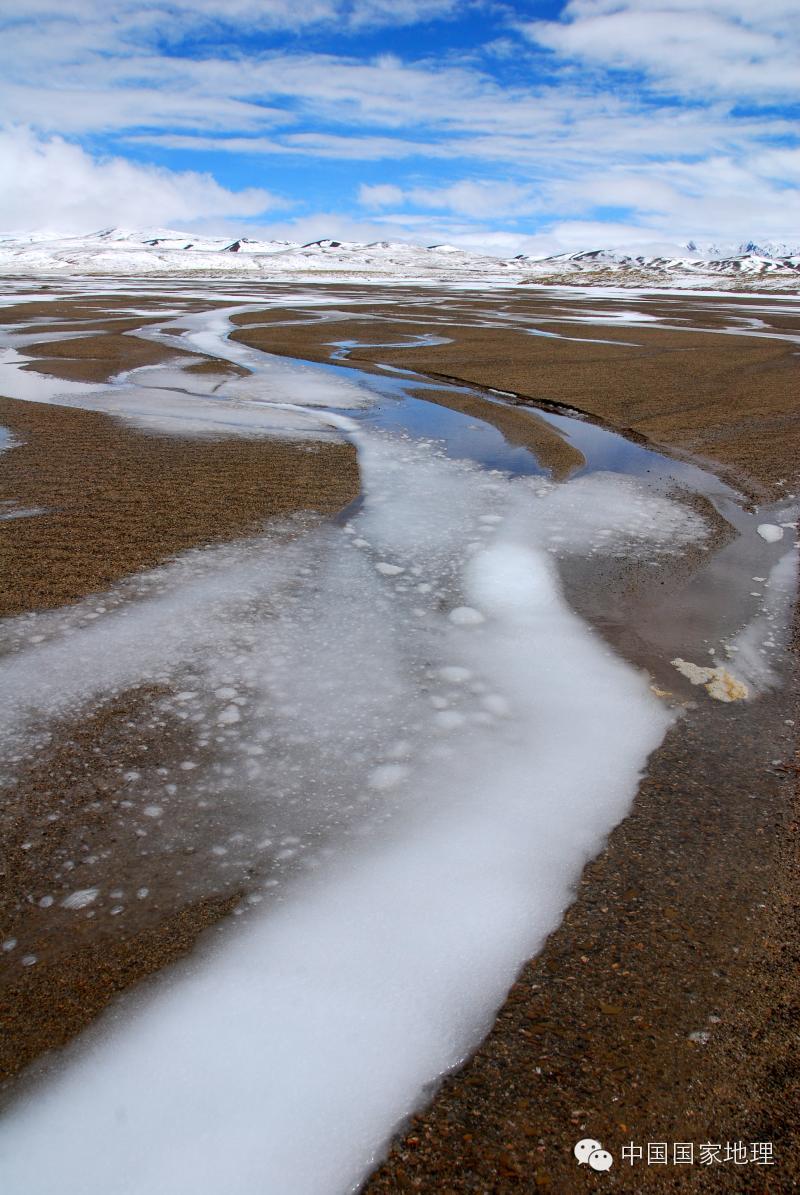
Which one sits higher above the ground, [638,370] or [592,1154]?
[638,370]

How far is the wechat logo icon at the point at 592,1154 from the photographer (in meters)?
2.04

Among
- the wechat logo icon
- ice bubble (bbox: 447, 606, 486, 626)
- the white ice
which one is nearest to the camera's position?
the wechat logo icon

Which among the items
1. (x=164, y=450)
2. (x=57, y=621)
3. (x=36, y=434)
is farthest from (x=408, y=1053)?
(x=36, y=434)

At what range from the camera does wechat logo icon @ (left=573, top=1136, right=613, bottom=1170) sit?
2037 mm

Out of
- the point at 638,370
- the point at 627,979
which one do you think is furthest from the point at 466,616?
the point at 638,370

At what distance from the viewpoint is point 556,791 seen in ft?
11.7

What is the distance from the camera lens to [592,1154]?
207 centimetres

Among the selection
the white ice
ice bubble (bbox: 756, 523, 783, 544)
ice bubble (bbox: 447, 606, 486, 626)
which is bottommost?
the white ice

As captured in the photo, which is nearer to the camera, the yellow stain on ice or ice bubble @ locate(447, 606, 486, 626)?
the yellow stain on ice

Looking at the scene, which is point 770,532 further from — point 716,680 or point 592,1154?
point 592,1154

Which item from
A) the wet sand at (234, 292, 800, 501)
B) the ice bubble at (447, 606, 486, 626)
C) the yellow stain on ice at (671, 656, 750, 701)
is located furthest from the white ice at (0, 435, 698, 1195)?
the wet sand at (234, 292, 800, 501)

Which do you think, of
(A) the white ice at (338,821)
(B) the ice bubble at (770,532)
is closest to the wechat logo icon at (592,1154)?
(A) the white ice at (338,821)

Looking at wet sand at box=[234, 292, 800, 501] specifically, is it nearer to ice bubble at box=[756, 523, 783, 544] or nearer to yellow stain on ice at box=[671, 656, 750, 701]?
ice bubble at box=[756, 523, 783, 544]

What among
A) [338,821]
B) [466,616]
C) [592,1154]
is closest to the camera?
[592,1154]
